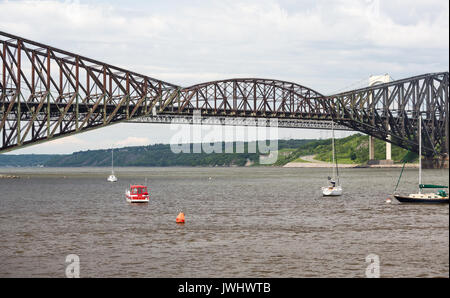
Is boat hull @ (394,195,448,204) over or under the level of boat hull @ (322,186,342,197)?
over

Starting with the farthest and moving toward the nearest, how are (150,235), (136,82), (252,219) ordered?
1. (136,82)
2. (252,219)
3. (150,235)

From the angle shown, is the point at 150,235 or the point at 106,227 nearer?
the point at 150,235

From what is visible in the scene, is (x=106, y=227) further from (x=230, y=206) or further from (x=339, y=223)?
(x=230, y=206)

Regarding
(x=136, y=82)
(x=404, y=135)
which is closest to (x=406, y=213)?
(x=136, y=82)

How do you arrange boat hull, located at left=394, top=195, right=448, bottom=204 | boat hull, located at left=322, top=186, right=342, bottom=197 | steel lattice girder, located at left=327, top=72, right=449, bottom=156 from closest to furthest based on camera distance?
boat hull, located at left=394, top=195, right=448, bottom=204, boat hull, located at left=322, top=186, right=342, bottom=197, steel lattice girder, located at left=327, top=72, right=449, bottom=156

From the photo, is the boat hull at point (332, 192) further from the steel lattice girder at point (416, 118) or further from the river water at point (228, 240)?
the steel lattice girder at point (416, 118)

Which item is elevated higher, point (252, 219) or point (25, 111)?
point (25, 111)

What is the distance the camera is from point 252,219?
52281 millimetres

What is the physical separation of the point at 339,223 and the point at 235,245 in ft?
47.6

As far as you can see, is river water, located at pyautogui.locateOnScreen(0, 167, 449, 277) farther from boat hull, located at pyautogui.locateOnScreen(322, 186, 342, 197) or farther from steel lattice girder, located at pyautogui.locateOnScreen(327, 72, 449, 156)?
steel lattice girder, located at pyautogui.locateOnScreen(327, 72, 449, 156)

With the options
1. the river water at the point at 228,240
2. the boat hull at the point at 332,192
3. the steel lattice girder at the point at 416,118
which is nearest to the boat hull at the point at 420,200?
the river water at the point at 228,240

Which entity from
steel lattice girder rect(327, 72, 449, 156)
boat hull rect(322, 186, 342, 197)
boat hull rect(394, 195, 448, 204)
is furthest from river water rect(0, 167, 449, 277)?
steel lattice girder rect(327, 72, 449, 156)

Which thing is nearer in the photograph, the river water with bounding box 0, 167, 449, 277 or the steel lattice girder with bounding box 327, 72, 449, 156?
the river water with bounding box 0, 167, 449, 277

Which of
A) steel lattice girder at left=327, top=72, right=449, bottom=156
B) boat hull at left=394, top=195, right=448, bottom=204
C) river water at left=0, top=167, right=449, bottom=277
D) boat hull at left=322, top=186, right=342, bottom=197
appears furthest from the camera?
steel lattice girder at left=327, top=72, right=449, bottom=156
